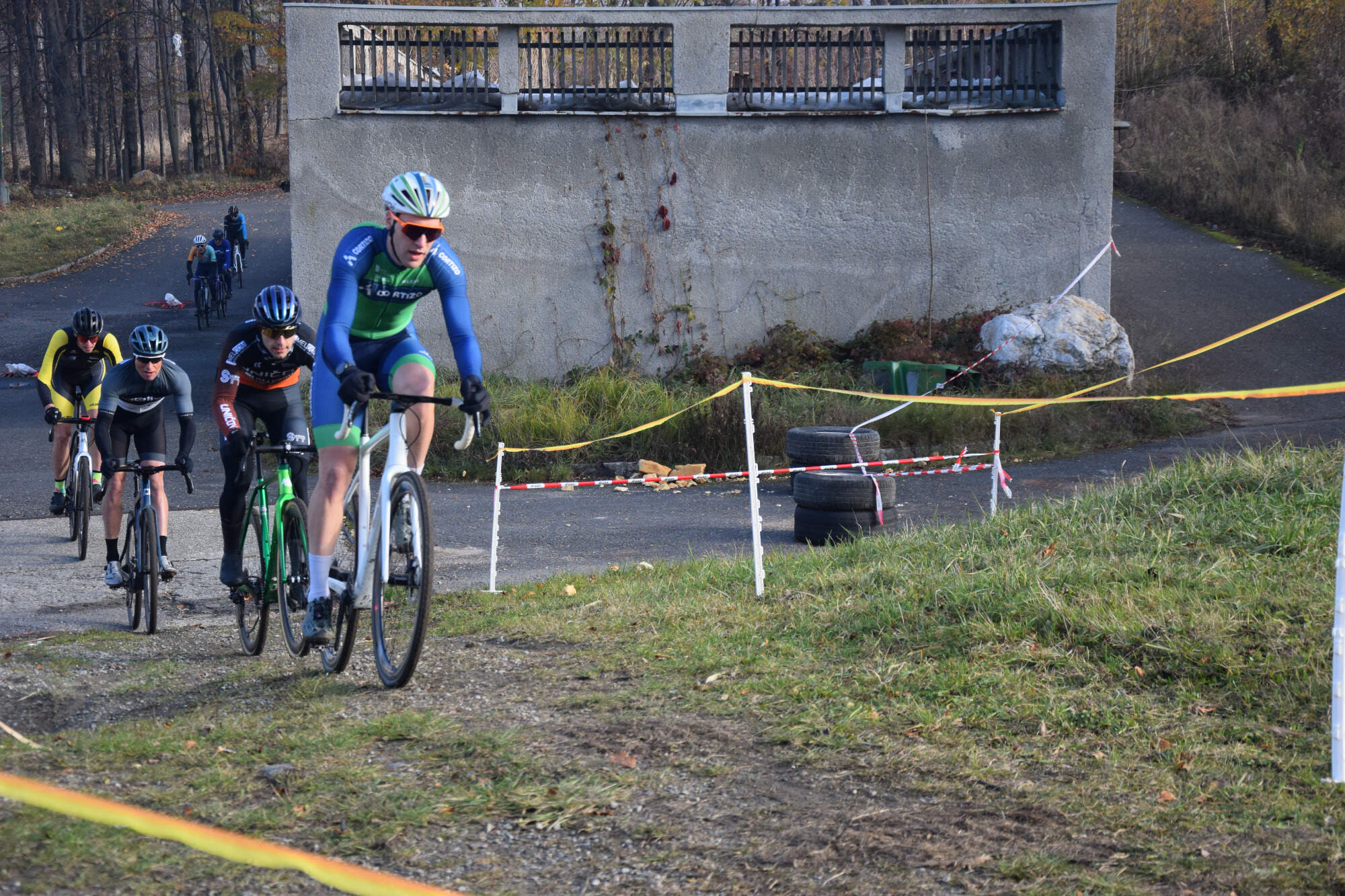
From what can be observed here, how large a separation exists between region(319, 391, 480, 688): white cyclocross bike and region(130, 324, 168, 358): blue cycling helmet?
3.20m

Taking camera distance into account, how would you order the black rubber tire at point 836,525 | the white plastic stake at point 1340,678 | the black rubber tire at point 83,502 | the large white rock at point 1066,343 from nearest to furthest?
the white plastic stake at point 1340,678
the black rubber tire at point 83,502
the black rubber tire at point 836,525
the large white rock at point 1066,343

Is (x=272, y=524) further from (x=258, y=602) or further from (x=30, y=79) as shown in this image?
(x=30, y=79)

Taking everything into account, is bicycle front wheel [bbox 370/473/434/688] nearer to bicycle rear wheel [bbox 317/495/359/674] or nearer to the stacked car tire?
bicycle rear wheel [bbox 317/495/359/674]

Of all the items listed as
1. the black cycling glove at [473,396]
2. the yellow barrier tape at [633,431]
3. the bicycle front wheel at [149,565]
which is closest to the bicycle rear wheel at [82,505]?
the bicycle front wheel at [149,565]

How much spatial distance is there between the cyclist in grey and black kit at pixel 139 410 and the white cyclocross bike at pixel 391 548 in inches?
118

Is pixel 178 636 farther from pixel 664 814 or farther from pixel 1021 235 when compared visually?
pixel 1021 235

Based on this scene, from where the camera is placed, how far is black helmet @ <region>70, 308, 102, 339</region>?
30.4ft

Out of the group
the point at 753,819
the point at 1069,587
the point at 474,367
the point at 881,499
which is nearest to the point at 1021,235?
the point at 881,499

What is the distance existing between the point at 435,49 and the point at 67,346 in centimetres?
976

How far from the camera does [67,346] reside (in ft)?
31.1

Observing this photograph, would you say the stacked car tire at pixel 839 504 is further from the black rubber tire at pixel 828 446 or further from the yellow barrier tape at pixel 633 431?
the yellow barrier tape at pixel 633 431

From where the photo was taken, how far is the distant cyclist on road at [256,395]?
21.1ft

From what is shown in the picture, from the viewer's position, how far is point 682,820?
365cm

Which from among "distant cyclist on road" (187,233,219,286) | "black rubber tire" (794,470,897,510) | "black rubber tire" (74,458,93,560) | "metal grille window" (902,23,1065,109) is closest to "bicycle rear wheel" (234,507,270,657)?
"black rubber tire" (74,458,93,560)
